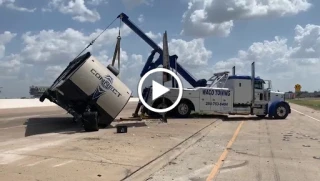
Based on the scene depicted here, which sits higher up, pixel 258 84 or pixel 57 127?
pixel 258 84

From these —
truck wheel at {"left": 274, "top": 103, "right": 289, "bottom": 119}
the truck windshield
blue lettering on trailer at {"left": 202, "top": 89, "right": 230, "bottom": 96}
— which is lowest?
truck wheel at {"left": 274, "top": 103, "right": 289, "bottom": 119}

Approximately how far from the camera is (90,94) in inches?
644

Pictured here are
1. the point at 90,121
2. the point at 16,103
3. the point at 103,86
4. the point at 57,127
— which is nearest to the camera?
the point at 90,121

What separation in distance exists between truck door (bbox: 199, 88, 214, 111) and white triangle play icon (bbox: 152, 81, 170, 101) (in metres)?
2.52

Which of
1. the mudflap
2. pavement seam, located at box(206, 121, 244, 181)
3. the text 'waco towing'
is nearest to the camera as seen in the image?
pavement seam, located at box(206, 121, 244, 181)

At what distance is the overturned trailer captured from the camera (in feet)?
52.7

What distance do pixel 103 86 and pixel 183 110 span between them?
33.0ft

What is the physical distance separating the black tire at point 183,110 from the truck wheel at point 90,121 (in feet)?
34.1

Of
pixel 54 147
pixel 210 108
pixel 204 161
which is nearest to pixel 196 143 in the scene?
pixel 204 161

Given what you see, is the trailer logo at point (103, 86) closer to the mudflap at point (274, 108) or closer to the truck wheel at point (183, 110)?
the truck wheel at point (183, 110)

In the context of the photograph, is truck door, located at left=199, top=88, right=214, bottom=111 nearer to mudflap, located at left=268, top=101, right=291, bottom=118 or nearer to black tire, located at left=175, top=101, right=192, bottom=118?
black tire, located at left=175, top=101, right=192, bottom=118

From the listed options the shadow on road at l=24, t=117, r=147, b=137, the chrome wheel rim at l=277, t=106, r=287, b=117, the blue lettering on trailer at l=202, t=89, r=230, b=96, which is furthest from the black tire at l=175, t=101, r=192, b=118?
the chrome wheel rim at l=277, t=106, r=287, b=117

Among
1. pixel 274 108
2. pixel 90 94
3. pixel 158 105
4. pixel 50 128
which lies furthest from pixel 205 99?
pixel 50 128

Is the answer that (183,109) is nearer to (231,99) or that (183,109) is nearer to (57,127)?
(231,99)
